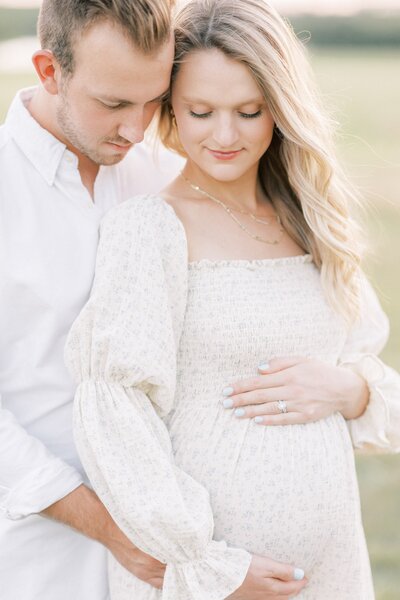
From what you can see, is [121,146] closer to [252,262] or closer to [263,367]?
[252,262]

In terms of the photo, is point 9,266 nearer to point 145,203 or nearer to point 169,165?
point 145,203

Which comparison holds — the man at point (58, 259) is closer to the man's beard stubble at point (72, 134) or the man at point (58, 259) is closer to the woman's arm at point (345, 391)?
the man's beard stubble at point (72, 134)

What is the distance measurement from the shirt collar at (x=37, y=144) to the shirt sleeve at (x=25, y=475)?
2.07 ft

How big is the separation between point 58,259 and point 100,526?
26.3 inches

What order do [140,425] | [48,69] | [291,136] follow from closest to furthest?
[140,425], [48,69], [291,136]

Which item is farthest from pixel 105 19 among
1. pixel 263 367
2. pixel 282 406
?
pixel 282 406

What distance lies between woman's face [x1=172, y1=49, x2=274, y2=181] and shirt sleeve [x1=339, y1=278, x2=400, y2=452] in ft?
1.99

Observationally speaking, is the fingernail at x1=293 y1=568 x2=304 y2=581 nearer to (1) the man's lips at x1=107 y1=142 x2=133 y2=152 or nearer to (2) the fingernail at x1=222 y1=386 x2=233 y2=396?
(2) the fingernail at x1=222 y1=386 x2=233 y2=396

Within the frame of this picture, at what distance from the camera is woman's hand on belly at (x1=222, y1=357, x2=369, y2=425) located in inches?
101

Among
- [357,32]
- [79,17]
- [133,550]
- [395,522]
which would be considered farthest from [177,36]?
[357,32]

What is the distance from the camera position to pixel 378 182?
14.9m

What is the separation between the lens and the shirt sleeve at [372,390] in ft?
9.12

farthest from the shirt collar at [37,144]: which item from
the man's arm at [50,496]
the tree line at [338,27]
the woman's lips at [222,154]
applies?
the tree line at [338,27]

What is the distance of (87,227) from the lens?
2.53 metres
